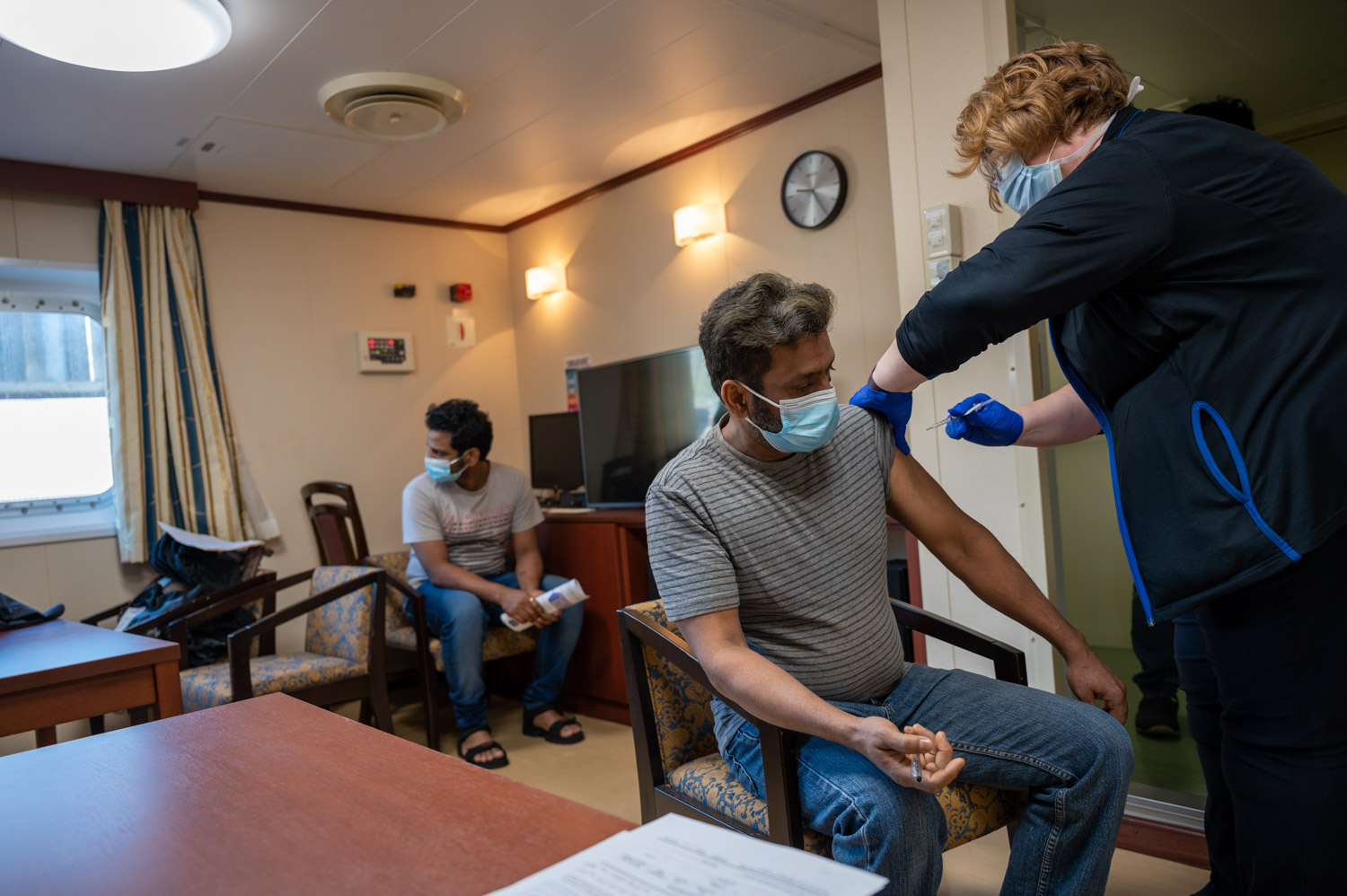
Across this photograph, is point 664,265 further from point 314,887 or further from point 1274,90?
point 314,887

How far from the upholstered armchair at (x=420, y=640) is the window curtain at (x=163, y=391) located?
3.34ft

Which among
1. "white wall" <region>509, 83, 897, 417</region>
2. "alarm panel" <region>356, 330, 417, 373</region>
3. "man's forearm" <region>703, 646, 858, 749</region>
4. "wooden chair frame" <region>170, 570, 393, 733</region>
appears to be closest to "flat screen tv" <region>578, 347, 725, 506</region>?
"white wall" <region>509, 83, 897, 417</region>

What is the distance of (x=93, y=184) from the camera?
408cm

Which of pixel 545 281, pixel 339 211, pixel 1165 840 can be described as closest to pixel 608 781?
pixel 1165 840

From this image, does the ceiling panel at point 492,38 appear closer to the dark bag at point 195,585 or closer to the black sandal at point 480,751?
the dark bag at point 195,585

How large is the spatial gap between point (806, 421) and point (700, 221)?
2910 millimetres

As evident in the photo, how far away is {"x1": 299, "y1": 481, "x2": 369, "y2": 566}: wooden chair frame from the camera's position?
4.43m

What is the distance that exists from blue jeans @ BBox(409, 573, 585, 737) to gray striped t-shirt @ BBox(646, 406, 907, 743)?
6.68 feet

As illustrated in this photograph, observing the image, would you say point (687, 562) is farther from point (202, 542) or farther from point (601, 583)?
point (202, 542)

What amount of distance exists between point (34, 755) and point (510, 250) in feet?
15.3

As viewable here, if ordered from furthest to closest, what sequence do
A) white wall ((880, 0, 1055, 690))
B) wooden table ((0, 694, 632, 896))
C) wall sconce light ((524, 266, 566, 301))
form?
wall sconce light ((524, 266, 566, 301)) < white wall ((880, 0, 1055, 690)) < wooden table ((0, 694, 632, 896))

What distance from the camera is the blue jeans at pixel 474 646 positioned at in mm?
3377

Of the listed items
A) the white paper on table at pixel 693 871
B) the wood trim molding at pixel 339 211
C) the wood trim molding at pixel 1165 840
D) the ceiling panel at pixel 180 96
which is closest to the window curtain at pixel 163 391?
the wood trim molding at pixel 339 211

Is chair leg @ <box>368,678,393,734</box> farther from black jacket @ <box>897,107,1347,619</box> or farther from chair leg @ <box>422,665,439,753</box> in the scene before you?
black jacket @ <box>897,107,1347,619</box>
